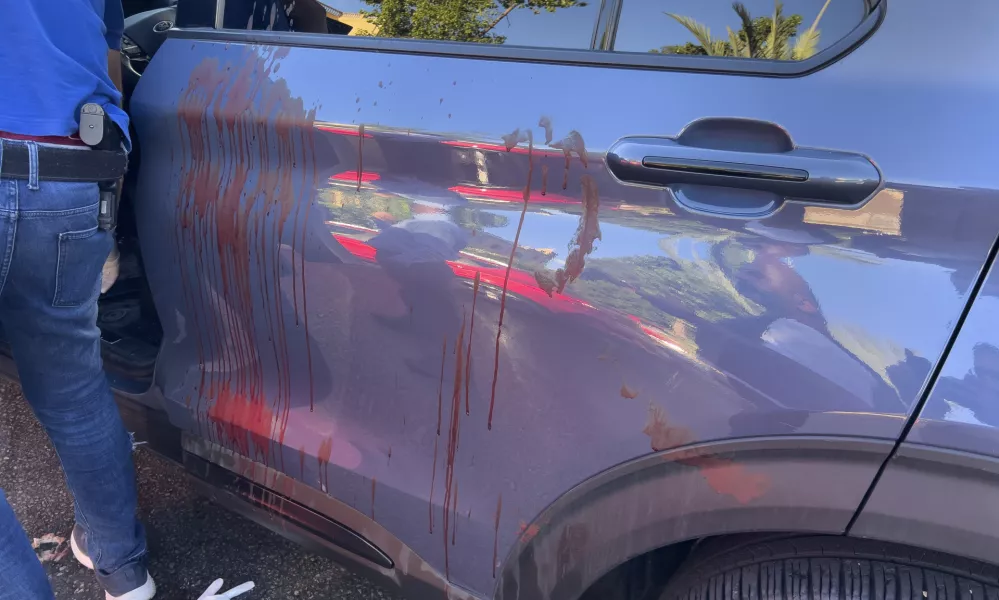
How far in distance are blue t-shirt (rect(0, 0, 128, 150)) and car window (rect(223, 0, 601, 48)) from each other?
16.4 inches

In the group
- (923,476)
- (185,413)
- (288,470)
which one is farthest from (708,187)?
(185,413)

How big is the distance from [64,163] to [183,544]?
1.21m

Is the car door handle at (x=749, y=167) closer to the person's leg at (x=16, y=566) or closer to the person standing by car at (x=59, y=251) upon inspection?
the person standing by car at (x=59, y=251)

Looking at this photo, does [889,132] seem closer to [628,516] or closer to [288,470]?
[628,516]

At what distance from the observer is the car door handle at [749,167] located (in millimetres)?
882

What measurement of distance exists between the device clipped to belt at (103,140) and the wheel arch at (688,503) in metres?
1.04

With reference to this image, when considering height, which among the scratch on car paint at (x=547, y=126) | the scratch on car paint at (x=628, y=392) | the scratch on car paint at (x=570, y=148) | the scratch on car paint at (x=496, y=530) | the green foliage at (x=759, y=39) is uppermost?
the green foliage at (x=759, y=39)

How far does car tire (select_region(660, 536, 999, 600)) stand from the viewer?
3.01 feet

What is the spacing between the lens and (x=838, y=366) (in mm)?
873

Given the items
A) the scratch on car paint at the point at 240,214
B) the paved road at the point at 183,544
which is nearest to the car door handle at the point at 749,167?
the scratch on car paint at the point at 240,214

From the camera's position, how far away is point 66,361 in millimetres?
1348

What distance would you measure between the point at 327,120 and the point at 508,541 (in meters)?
0.84

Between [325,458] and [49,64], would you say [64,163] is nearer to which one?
[49,64]

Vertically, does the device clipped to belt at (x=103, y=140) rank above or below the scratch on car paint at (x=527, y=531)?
above
